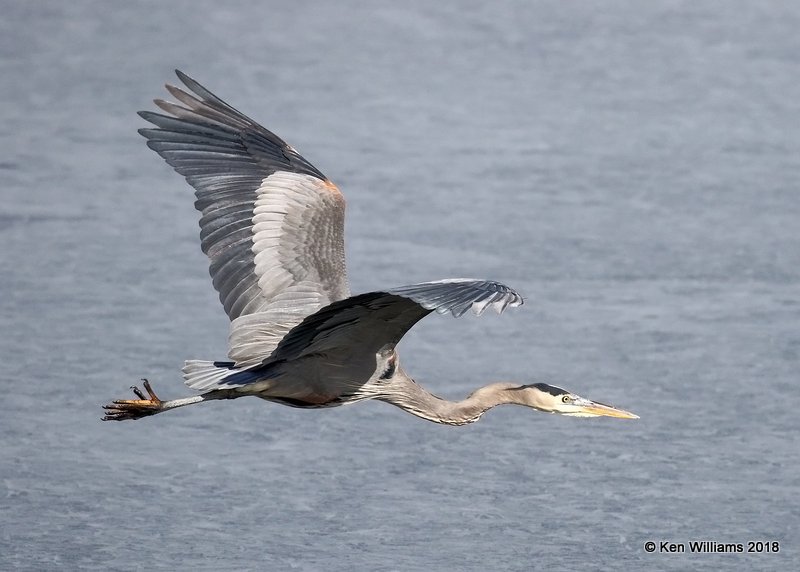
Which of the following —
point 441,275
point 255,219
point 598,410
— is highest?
point 255,219

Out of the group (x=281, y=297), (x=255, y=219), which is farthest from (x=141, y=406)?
(x=255, y=219)

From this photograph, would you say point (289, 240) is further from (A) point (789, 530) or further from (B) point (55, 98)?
(B) point (55, 98)

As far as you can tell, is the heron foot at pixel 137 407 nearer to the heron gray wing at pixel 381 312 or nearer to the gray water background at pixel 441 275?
the gray water background at pixel 441 275

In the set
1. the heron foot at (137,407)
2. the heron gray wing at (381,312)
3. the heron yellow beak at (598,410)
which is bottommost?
the heron yellow beak at (598,410)

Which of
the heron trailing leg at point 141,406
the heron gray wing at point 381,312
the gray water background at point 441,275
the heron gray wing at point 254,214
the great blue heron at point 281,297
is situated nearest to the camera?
the heron gray wing at point 381,312

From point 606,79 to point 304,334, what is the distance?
6.16 m

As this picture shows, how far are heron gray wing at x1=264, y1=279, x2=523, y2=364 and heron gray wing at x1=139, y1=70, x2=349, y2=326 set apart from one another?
0.37 meters

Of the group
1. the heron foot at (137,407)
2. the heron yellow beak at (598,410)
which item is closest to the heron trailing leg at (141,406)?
the heron foot at (137,407)

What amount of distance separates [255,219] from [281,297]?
37 centimetres

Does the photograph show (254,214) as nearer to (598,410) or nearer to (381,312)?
(381,312)

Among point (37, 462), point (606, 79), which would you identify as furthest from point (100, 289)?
point (606, 79)

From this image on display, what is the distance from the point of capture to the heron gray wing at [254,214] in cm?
549

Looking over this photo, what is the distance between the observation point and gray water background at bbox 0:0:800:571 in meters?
5.39

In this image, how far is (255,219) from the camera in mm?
5668
